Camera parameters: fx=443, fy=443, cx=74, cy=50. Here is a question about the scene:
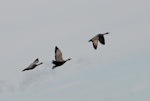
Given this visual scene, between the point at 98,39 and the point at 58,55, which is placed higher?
the point at 98,39

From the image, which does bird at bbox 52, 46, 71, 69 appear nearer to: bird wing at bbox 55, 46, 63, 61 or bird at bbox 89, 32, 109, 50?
bird wing at bbox 55, 46, 63, 61

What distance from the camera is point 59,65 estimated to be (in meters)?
78.2

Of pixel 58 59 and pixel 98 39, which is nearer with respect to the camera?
pixel 58 59

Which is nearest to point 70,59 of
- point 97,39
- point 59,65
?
point 59,65

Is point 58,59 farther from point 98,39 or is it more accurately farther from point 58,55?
point 98,39

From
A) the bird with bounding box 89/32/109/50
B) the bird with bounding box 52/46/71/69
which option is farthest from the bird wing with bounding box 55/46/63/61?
the bird with bounding box 89/32/109/50

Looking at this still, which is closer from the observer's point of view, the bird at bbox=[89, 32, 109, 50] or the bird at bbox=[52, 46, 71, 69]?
the bird at bbox=[52, 46, 71, 69]

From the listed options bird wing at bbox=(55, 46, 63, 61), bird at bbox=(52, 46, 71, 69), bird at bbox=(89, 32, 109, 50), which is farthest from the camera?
bird at bbox=(89, 32, 109, 50)

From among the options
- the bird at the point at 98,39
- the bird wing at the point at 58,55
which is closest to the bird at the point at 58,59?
the bird wing at the point at 58,55

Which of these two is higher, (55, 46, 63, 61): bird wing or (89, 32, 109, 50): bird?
(89, 32, 109, 50): bird

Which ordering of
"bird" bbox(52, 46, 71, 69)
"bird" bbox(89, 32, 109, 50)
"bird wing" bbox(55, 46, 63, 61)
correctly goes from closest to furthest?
"bird" bbox(52, 46, 71, 69) < "bird wing" bbox(55, 46, 63, 61) < "bird" bbox(89, 32, 109, 50)

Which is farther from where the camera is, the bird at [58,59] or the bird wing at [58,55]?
the bird wing at [58,55]

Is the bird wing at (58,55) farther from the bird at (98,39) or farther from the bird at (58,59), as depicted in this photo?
the bird at (98,39)

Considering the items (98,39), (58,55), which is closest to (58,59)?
(58,55)
